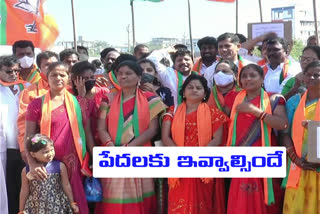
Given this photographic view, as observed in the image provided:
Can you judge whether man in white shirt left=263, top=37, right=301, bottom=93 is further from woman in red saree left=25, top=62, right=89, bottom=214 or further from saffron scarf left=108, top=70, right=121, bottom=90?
woman in red saree left=25, top=62, right=89, bottom=214

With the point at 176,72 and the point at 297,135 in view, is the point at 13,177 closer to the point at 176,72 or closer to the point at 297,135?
the point at 176,72

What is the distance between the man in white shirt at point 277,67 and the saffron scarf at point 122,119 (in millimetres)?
1527

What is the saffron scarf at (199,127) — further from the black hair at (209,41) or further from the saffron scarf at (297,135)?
the black hair at (209,41)

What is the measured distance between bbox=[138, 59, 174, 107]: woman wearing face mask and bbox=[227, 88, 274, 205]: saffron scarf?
0.92m

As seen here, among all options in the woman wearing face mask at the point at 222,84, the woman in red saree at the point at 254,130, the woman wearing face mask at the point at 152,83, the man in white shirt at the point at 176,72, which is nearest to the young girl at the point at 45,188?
the woman wearing face mask at the point at 152,83

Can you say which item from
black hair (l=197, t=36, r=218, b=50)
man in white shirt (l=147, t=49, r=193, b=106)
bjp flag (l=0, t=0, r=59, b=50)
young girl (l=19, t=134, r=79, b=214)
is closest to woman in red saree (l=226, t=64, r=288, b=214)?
man in white shirt (l=147, t=49, r=193, b=106)

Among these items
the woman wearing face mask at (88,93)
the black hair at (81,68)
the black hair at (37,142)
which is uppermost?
the black hair at (81,68)

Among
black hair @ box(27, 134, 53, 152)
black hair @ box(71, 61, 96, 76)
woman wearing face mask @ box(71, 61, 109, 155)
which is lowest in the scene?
black hair @ box(27, 134, 53, 152)

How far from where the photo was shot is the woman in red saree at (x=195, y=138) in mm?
4117

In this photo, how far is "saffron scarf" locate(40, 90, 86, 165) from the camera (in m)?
3.98

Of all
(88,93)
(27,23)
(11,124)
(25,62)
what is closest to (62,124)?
(88,93)

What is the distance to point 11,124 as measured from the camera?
4.57 meters

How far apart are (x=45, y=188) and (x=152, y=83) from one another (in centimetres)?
161

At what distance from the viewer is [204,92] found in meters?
4.26
